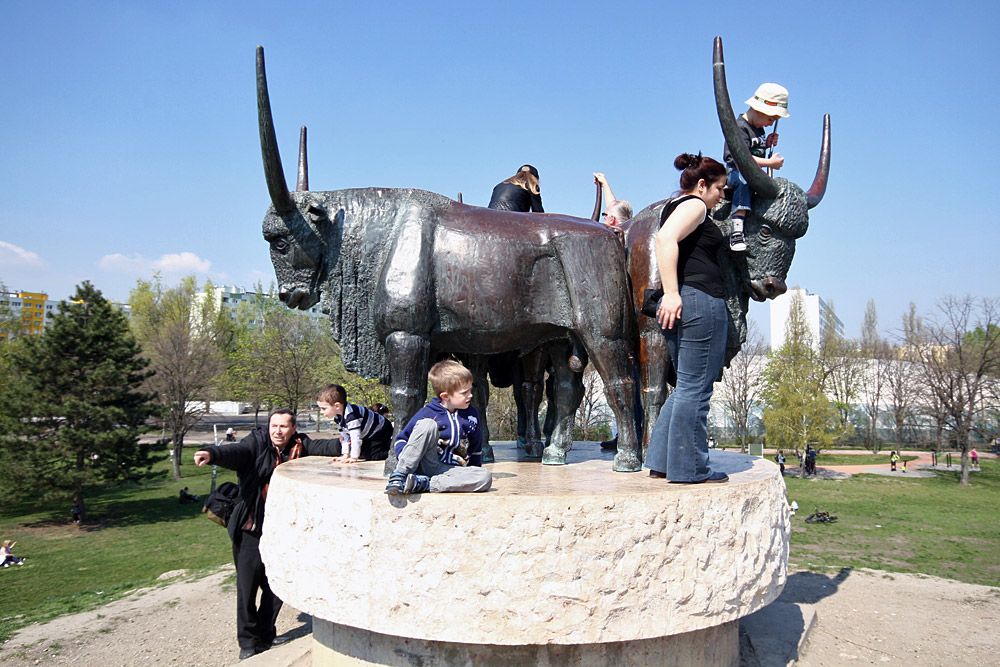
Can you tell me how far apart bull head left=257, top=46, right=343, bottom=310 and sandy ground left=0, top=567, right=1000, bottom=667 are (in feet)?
11.0

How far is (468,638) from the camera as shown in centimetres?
354

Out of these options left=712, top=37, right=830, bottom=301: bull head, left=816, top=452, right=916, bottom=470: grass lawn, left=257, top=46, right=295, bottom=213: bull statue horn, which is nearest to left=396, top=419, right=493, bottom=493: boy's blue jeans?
left=257, top=46, right=295, bottom=213: bull statue horn

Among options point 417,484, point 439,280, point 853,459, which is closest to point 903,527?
point 439,280

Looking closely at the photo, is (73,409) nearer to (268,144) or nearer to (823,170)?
(268,144)

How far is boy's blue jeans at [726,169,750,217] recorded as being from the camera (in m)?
4.84

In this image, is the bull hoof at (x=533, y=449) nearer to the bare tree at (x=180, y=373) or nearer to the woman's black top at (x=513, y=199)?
the woman's black top at (x=513, y=199)

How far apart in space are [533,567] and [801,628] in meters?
3.60

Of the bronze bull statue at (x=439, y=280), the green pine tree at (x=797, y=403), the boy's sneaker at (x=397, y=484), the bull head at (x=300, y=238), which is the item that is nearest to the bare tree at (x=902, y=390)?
the green pine tree at (x=797, y=403)

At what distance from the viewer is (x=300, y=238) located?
194 inches

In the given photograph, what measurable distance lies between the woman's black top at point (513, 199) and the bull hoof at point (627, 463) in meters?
2.51

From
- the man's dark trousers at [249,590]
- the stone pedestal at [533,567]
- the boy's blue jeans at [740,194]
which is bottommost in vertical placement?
the man's dark trousers at [249,590]

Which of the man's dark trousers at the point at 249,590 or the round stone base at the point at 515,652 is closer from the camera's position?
the round stone base at the point at 515,652

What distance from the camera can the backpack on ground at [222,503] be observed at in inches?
223

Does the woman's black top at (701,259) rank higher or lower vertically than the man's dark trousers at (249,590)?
higher
